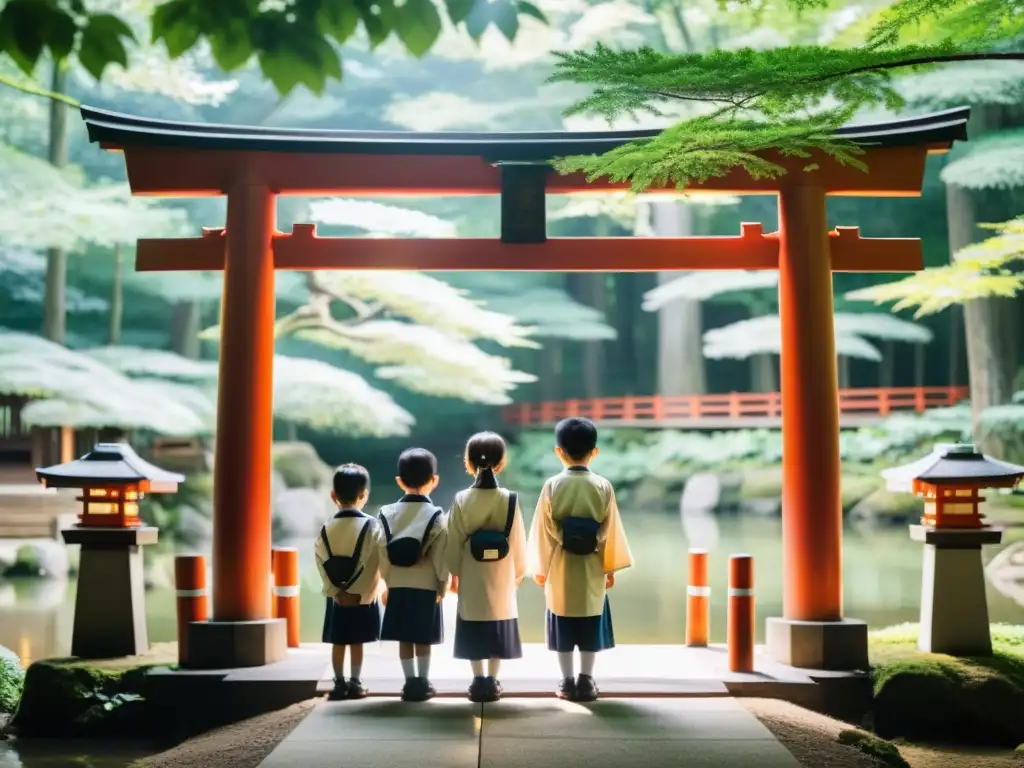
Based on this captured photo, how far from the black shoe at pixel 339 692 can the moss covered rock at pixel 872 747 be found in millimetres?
2365

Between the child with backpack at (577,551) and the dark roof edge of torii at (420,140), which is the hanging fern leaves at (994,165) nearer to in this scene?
the dark roof edge of torii at (420,140)

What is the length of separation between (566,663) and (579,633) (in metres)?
0.21

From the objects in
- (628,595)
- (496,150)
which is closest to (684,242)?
(496,150)

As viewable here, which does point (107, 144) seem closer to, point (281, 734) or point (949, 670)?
point (281, 734)

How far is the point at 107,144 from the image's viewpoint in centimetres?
598

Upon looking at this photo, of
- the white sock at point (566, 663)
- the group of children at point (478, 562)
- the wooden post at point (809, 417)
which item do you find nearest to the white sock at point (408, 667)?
the group of children at point (478, 562)

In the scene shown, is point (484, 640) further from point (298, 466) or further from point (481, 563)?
point (298, 466)

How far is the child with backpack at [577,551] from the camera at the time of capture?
183 inches

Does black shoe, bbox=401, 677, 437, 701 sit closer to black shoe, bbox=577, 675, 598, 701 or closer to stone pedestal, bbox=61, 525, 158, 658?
black shoe, bbox=577, 675, 598, 701

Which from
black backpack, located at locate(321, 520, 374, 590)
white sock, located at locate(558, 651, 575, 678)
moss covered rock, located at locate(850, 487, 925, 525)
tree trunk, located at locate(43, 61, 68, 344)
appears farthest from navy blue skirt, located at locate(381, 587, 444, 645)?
moss covered rock, located at locate(850, 487, 925, 525)

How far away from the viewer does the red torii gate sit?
18.7ft

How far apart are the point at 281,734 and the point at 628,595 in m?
7.49

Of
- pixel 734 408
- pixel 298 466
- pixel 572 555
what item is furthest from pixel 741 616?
pixel 734 408

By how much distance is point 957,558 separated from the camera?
225 inches
